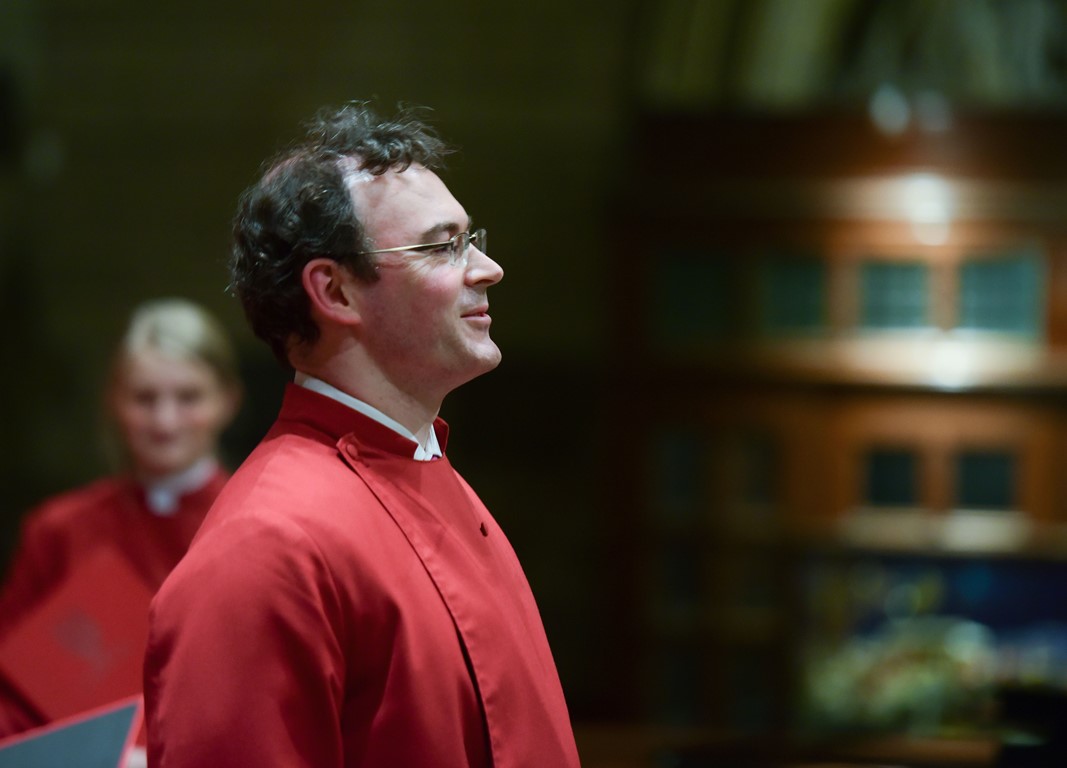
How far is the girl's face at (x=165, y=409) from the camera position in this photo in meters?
2.59

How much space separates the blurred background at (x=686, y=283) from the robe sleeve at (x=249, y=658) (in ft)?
11.9

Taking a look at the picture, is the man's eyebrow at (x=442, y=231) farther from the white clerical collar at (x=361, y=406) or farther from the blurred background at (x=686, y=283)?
the blurred background at (x=686, y=283)

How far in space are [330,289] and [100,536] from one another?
4.43ft

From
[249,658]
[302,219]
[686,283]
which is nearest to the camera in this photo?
[249,658]

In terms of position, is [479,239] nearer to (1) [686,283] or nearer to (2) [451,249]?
(2) [451,249]

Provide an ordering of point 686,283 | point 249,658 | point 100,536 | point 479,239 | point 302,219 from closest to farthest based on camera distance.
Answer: point 249,658 → point 302,219 → point 479,239 → point 100,536 → point 686,283

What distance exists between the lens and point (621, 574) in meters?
4.91

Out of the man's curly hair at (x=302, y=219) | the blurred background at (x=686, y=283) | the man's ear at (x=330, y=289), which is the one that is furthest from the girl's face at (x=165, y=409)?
the blurred background at (x=686, y=283)

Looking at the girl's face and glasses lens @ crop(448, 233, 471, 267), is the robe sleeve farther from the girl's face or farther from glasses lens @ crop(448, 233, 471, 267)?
the girl's face

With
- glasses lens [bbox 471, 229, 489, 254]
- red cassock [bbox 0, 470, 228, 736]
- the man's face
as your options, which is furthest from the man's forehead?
red cassock [bbox 0, 470, 228, 736]

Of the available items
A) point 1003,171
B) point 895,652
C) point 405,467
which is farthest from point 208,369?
point 1003,171

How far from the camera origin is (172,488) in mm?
2605

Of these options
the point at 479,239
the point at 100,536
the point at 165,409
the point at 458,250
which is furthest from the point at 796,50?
the point at 458,250

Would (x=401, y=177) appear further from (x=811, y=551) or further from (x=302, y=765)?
(x=811, y=551)
